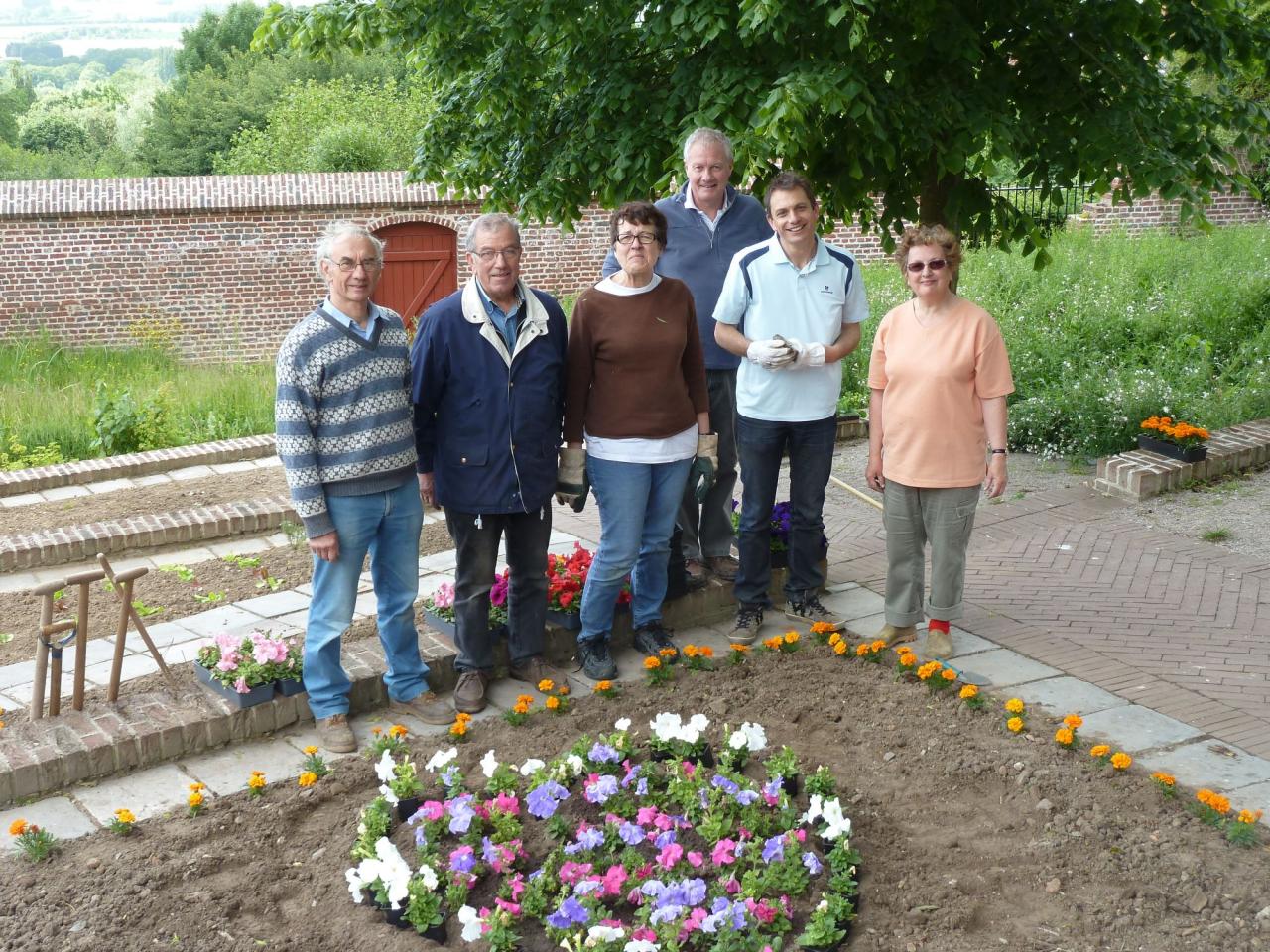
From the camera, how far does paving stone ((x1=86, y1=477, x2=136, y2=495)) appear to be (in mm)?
8906

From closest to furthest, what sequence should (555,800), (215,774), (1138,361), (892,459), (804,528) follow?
1. (555,800)
2. (215,774)
3. (892,459)
4. (804,528)
5. (1138,361)

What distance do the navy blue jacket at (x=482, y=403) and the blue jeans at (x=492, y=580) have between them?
134mm

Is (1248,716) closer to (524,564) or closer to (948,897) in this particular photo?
(948,897)

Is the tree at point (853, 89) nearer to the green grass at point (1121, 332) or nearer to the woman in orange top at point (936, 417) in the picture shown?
the woman in orange top at point (936, 417)

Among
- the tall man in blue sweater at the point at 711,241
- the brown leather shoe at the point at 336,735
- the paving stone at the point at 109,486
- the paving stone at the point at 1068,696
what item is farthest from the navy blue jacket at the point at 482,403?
the paving stone at the point at 109,486

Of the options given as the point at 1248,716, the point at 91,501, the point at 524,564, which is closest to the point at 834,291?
the point at 524,564

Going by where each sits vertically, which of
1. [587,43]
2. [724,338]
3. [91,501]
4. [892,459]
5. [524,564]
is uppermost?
[587,43]

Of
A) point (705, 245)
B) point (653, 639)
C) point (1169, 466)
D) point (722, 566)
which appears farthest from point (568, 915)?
point (1169, 466)

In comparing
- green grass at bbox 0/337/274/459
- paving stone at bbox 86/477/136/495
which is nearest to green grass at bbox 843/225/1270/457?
green grass at bbox 0/337/274/459

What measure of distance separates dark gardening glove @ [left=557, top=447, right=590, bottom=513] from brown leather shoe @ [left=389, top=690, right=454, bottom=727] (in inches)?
37.0

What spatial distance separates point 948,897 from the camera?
363 centimetres

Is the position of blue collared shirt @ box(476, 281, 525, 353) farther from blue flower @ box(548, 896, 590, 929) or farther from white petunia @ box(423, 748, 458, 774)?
blue flower @ box(548, 896, 590, 929)

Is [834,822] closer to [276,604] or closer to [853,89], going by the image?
[276,604]

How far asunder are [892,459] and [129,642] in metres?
3.60
